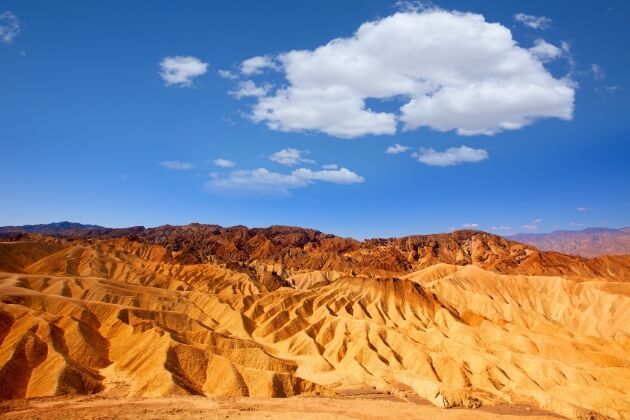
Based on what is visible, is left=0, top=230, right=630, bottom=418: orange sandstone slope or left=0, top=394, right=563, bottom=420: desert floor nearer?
left=0, top=394, right=563, bottom=420: desert floor

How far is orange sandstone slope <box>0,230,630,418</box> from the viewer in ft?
182

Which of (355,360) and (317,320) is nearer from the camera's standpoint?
(355,360)

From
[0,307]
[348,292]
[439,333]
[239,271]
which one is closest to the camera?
[0,307]

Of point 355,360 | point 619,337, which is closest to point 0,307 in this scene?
point 355,360

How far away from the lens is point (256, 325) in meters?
99.2

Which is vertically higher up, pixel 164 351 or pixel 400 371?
pixel 164 351

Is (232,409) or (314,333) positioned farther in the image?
(314,333)

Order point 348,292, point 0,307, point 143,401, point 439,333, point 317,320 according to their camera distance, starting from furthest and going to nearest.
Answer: point 348,292, point 317,320, point 439,333, point 0,307, point 143,401

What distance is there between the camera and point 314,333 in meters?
90.6

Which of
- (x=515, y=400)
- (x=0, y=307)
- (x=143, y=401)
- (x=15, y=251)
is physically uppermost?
(x=15, y=251)

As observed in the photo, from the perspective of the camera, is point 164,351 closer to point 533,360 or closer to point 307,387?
point 307,387

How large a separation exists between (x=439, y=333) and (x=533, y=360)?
20258 mm

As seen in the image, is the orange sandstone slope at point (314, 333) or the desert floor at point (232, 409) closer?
the desert floor at point (232, 409)

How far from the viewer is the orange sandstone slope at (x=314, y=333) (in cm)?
5562
